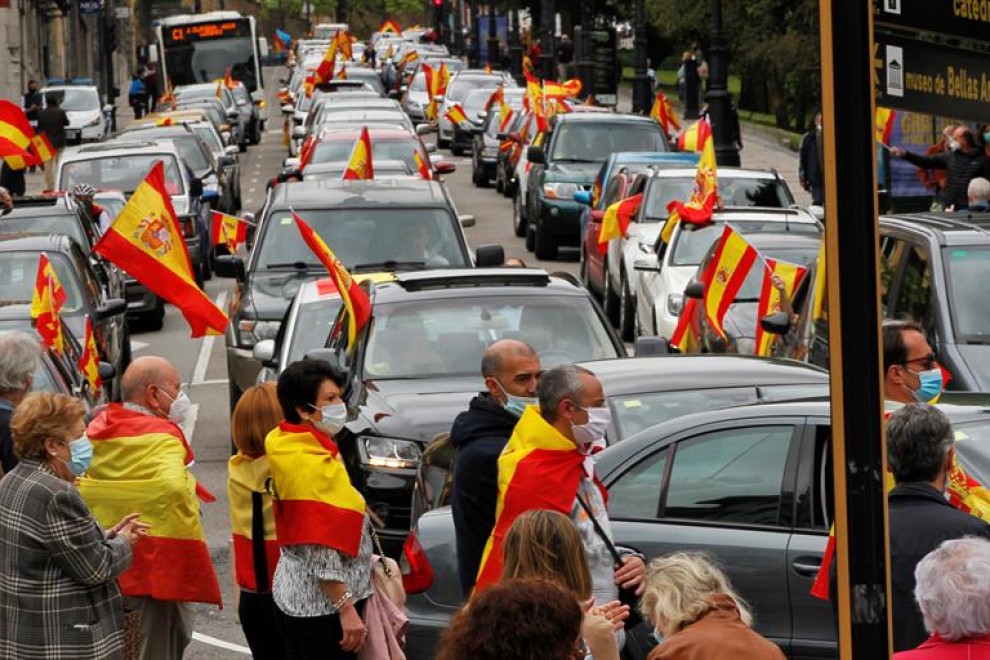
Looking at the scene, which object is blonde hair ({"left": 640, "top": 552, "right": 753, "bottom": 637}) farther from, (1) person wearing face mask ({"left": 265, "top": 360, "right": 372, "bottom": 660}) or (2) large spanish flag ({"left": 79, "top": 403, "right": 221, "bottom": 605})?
(2) large spanish flag ({"left": 79, "top": 403, "right": 221, "bottom": 605})

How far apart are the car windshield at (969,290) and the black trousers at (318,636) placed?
18.8ft

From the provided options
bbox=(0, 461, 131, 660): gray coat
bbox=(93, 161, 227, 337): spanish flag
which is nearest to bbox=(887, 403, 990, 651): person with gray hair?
bbox=(0, 461, 131, 660): gray coat

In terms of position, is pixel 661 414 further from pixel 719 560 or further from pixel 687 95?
pixel 687 95

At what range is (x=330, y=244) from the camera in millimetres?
16297

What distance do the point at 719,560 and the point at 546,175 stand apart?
818 inches

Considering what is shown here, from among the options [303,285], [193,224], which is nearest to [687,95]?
[193,224]

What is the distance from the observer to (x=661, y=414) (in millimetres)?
9172

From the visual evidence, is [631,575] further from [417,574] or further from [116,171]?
[116,171]

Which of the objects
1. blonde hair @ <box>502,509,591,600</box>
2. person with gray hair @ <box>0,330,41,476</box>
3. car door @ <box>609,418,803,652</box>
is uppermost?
person with gray hair @ <box>0,330,41,476</box>

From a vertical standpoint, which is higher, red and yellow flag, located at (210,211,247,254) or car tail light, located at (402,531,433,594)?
red and yellow flag, located at (210,211,247,254)

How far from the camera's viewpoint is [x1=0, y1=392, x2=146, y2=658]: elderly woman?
690 cm

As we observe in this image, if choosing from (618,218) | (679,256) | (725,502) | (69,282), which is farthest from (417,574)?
(618,218)

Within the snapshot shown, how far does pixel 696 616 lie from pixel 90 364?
914 centimetres

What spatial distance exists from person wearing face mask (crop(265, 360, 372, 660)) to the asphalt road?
3.08 metres
